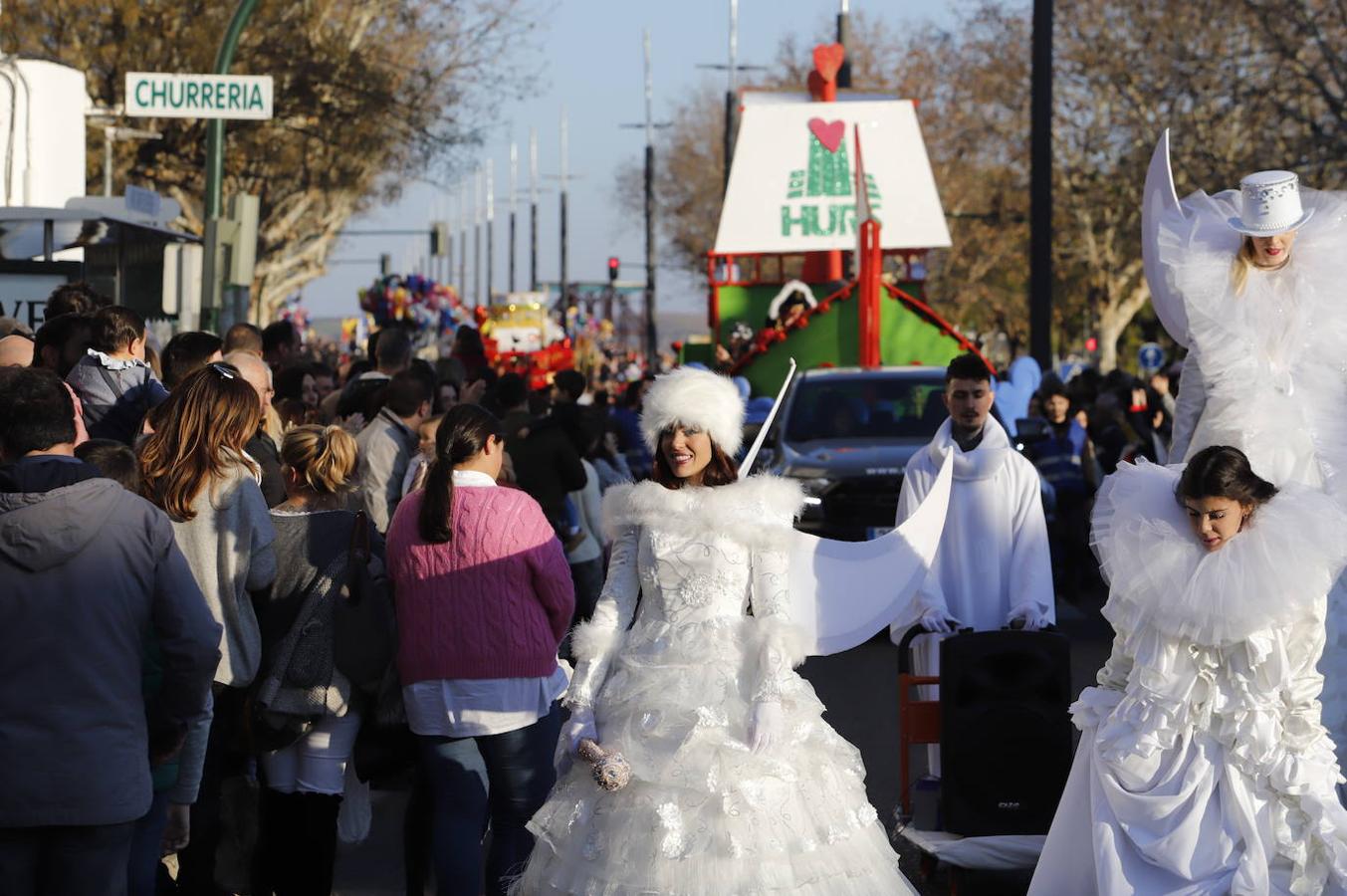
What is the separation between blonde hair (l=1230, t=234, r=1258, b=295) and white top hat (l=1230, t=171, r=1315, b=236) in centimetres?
7

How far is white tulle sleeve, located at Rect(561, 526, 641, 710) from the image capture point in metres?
5.71

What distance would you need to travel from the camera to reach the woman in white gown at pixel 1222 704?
5.59 m

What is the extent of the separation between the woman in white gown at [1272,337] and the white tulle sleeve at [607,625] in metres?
2.02

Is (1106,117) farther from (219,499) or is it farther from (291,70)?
(219,499)

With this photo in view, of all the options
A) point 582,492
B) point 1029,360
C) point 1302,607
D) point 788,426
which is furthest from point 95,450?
point 1029,360

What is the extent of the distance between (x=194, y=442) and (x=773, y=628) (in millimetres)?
1867

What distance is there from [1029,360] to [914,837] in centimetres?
1300

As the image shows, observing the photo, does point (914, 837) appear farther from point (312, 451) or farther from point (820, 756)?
point (312, 451)

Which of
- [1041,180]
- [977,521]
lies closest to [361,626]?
[977,521]

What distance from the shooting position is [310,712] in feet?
20.7

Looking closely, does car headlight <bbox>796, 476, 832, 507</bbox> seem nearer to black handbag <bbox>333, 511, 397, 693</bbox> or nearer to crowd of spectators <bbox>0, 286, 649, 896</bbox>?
crowd of spectators <bbox>0, 286, 649, 896</bbox>

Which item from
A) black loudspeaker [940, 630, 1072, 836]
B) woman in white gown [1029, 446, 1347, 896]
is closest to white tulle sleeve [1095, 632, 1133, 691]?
woman in white gown [1029, 446, 1347, 896]

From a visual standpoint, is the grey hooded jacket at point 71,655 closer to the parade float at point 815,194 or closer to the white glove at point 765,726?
the white glove at point 765,726

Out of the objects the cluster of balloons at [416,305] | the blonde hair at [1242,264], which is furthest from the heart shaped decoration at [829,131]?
the blonde hair at [1242,264]
